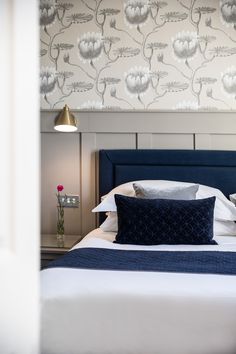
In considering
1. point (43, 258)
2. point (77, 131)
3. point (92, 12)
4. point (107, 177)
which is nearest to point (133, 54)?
point (92, 12)

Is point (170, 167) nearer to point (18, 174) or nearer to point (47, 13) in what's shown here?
point (47, 13)

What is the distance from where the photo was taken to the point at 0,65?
70cm

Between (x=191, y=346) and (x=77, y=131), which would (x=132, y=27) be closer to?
(x=77, y=131)

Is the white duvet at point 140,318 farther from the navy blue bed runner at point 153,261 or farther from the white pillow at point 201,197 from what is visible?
the white pillow at point 201,197

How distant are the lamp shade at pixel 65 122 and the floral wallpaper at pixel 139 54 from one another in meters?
0.19

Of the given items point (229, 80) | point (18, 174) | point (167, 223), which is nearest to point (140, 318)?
point (18, 174)

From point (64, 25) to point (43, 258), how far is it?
78.7 inches

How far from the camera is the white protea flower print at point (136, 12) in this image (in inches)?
118

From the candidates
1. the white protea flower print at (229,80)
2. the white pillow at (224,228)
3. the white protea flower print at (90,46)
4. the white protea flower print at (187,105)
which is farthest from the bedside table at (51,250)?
the white protea flower print at (229,80)

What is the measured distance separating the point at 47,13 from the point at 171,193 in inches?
77.6

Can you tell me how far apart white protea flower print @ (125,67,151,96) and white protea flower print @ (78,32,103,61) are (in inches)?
13.0

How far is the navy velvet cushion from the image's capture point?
2.12m

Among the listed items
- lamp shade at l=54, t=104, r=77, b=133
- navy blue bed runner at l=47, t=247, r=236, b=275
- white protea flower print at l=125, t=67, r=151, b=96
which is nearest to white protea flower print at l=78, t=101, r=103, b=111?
lamp shade at l=54, t=104, r=77, b=133

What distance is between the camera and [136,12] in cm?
301
